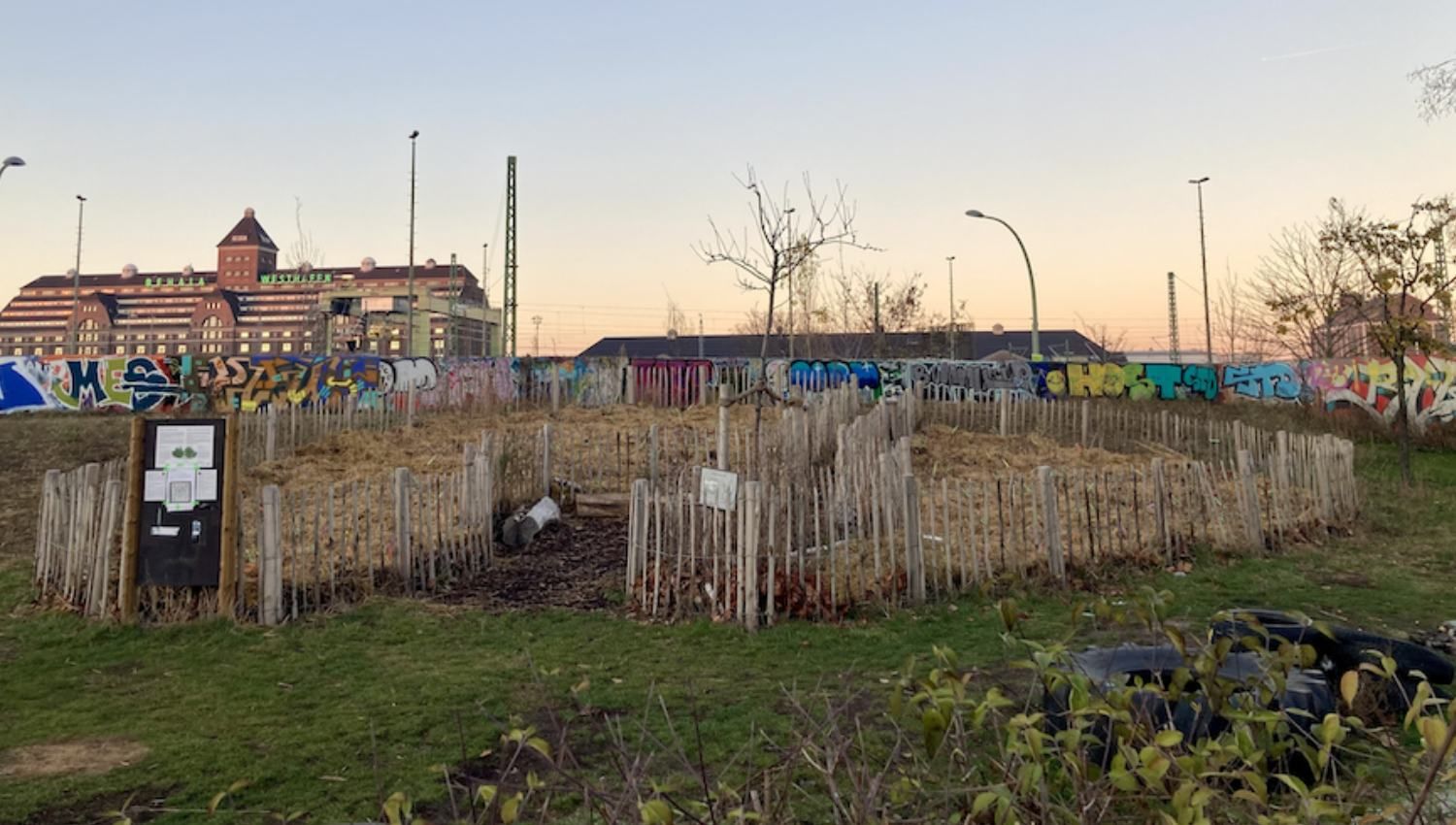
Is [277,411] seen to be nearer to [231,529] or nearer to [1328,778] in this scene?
[231,529]

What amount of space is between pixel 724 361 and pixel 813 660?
22285 millimetres

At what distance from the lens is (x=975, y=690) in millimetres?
5328

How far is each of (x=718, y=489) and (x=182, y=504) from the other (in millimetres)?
4322

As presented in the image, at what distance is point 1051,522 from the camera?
26.1ft

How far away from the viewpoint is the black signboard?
6898mm

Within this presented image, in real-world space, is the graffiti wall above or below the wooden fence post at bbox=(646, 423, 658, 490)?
above

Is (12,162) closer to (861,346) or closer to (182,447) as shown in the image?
(182,447)

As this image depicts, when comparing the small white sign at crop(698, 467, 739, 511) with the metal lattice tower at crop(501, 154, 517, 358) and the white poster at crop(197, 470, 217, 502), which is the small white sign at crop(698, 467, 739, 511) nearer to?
the white poster at crop(197, 470, 217, 502)

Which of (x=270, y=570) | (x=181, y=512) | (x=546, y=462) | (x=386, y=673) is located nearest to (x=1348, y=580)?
(x=386, y=673)

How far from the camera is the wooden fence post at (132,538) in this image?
6.87 m

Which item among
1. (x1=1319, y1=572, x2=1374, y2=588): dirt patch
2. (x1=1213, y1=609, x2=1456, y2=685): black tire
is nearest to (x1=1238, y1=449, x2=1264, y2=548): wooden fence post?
(x1=1319, y1=572, x2=1374, y2=588): dirt patch

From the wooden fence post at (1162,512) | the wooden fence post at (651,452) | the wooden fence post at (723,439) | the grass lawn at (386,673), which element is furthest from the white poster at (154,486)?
the wooden fence post at (1162,512)

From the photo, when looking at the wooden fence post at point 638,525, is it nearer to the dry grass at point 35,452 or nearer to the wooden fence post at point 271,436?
the dry grass at point 35,452

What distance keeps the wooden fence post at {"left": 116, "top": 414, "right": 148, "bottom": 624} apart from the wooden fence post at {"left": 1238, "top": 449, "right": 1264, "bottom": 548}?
1044cm
